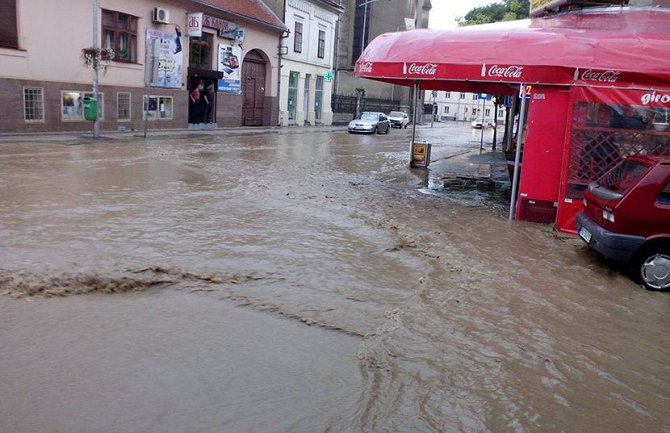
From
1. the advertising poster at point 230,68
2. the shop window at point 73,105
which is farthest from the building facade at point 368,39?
the shop window at point 73,105

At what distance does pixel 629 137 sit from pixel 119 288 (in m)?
7.11

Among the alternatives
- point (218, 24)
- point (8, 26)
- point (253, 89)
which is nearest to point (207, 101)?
point (218, 24)

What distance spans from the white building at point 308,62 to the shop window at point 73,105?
51.6 feet

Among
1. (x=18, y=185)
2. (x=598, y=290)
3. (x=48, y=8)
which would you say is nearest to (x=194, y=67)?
(x=48, y=8)

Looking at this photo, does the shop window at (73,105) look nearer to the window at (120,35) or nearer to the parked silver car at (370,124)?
the window at (120,35)

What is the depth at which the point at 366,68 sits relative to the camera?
11.7 m

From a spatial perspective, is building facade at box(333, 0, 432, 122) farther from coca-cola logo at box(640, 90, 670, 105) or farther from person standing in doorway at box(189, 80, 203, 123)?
coca-cola logo at box(640, 90, 670, 105)

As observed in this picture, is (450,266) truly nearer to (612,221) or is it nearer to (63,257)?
(612,221)

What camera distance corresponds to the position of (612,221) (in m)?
6.84

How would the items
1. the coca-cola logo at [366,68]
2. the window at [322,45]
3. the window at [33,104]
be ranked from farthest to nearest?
1. the window at [322,45]
2. the window at [33,104]
3. the coca-cola logo at [366,68]

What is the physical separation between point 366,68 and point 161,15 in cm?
1766

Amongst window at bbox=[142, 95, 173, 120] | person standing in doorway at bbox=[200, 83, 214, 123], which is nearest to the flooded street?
window at bbox=[142, 95, 173, 120]

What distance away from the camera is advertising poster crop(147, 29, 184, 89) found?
1014 inches

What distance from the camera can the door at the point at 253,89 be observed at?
34.5 meters
